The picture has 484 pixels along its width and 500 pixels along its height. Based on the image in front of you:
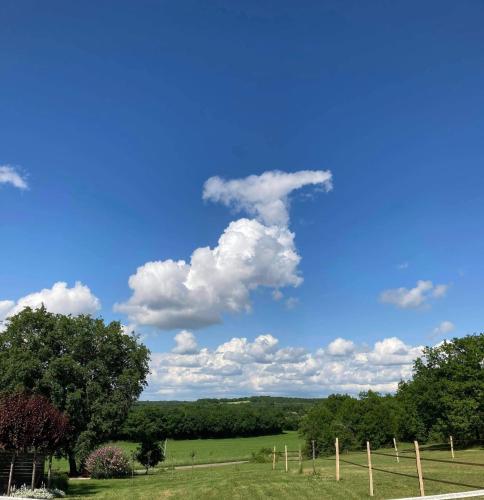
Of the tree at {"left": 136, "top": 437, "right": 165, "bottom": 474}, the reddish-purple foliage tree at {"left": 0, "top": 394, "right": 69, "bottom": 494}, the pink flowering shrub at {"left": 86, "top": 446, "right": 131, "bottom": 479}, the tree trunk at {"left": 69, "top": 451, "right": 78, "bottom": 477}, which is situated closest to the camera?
the reddish-purple foliage tree at {"left": 0, "top": 394, "right": 69, "bottom": 494}

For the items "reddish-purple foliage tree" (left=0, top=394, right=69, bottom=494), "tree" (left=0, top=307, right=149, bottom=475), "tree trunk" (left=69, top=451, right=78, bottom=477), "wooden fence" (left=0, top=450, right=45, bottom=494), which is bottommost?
"tree trunk" (left=69, top=451, right=78, bottom=477)

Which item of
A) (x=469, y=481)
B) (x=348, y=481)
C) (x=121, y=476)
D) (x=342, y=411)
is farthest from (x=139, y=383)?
(x=342, y=411)

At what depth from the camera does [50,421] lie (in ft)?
76.6

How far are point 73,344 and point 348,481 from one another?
23.4 meters

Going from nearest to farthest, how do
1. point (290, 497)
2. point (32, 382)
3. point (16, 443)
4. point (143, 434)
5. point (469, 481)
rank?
point (290, 497), point (469, 481), point (16, 443), point (32, 382), point (143, 434)

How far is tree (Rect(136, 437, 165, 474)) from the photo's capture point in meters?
40.4

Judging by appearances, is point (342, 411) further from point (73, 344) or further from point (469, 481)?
point (469, 481)

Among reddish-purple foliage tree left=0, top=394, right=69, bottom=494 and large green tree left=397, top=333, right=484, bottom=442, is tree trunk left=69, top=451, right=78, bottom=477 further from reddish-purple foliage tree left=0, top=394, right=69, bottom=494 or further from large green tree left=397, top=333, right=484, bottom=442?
large green tree left=397, top=333, right=484, bottom=442

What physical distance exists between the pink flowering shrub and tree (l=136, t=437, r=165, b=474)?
4.98 metres

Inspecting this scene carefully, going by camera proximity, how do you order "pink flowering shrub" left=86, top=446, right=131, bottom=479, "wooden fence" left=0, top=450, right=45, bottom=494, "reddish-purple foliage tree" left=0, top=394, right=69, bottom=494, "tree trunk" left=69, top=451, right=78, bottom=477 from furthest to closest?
"tree trunk" left=69, top=451, right=78, bottom=477
"pink flowering shrub" left=86, top=446, right=131, bottom=479
"wooden fence" left=0, top=450, right=45, bottom=494
"reddish-purple foliage tree" left=0, top=394, right=69, bottom=494

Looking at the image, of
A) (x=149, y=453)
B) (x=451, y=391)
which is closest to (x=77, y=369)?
(x=149, y=453)

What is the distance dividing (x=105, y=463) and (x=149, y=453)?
6.37 meters

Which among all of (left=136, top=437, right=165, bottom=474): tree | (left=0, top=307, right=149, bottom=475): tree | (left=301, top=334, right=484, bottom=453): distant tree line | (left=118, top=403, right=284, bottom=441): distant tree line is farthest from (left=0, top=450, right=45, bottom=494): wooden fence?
(left=118, top=403, right=284, bottom=441): distant tree line

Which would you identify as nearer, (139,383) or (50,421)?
(50,421)
